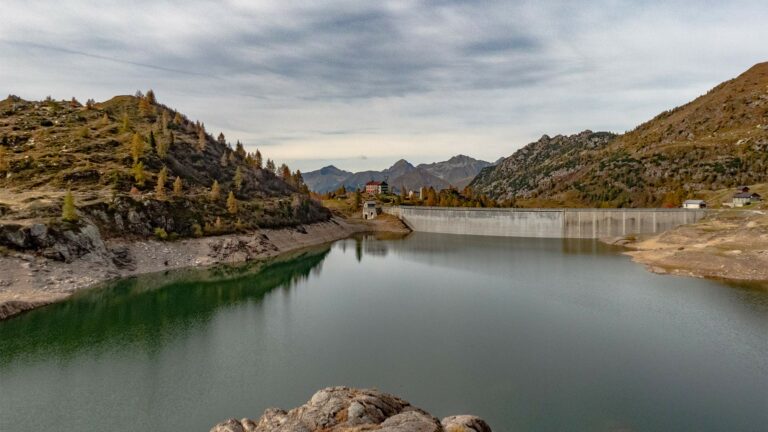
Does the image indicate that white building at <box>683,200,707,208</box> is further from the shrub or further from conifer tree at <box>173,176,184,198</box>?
the shrub

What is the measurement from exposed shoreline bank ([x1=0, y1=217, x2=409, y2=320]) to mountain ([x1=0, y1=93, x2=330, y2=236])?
3.92 m

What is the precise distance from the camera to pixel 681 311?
175 ft

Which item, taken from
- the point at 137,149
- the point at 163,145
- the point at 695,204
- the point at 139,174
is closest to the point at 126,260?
the point at 139,174

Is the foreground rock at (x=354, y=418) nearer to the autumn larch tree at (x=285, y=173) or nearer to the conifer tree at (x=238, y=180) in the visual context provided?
the conifer tree at (x=238, y=180)

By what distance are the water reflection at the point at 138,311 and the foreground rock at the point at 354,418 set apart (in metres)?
27.0

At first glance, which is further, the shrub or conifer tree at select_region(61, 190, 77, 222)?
the shrub

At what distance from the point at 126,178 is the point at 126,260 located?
3105cm

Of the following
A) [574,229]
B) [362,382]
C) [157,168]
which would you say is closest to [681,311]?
[362,382]

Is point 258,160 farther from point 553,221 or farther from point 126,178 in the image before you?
point 553,221

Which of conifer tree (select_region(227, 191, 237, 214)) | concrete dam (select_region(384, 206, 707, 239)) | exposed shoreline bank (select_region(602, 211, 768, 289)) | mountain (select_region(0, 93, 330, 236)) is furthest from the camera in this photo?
concrete dam (select_region(384, 206, 707, 239))

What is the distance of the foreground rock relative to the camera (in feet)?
61.2

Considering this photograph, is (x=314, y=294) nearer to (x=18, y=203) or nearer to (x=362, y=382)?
(x=362, y=382)

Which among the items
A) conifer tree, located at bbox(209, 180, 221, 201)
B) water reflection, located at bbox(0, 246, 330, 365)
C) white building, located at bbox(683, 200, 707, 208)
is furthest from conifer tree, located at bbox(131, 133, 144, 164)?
white building, located at bbox(683, 200, 707, 208)

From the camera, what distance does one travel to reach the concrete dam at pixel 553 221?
12181cm
